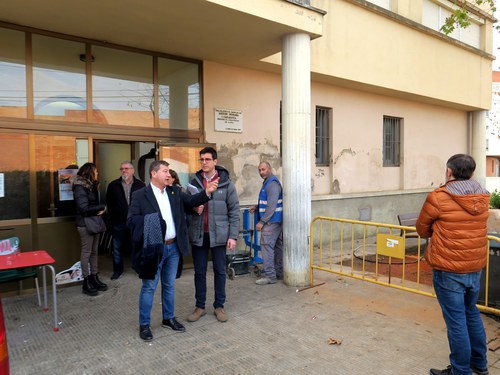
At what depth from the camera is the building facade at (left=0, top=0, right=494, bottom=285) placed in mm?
5402

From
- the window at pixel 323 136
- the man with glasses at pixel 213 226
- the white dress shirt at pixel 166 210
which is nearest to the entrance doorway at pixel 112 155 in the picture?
the window at pixel 323 136

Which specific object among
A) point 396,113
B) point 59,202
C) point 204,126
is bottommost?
point 59,202

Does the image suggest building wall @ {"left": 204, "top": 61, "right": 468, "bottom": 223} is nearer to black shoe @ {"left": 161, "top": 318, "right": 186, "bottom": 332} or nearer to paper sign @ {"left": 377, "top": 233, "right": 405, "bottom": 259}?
paper sign @ {"left": 377, "top": 233, "right": 405, "bottom": 259}

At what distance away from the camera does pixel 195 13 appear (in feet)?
16.4

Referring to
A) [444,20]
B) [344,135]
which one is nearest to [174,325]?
[344,135]

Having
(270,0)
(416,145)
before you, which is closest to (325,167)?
(416,145)

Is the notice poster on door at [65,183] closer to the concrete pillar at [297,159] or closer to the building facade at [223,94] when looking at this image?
the building facade at [223,94]

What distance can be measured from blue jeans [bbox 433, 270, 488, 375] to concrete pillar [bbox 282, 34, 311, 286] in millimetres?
2638

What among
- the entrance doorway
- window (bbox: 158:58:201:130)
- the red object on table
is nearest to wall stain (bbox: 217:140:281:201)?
window (bbox: 158:58:201:130)

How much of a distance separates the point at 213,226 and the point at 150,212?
0.81 metres

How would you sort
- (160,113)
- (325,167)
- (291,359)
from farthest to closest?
(325,167), (160,113), (291,359)

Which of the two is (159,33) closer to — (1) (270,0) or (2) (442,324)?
(1) (270,0)

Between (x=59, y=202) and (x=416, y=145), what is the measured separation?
10205 millimetres

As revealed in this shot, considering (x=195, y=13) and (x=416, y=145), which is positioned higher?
(x=195, y=13)
